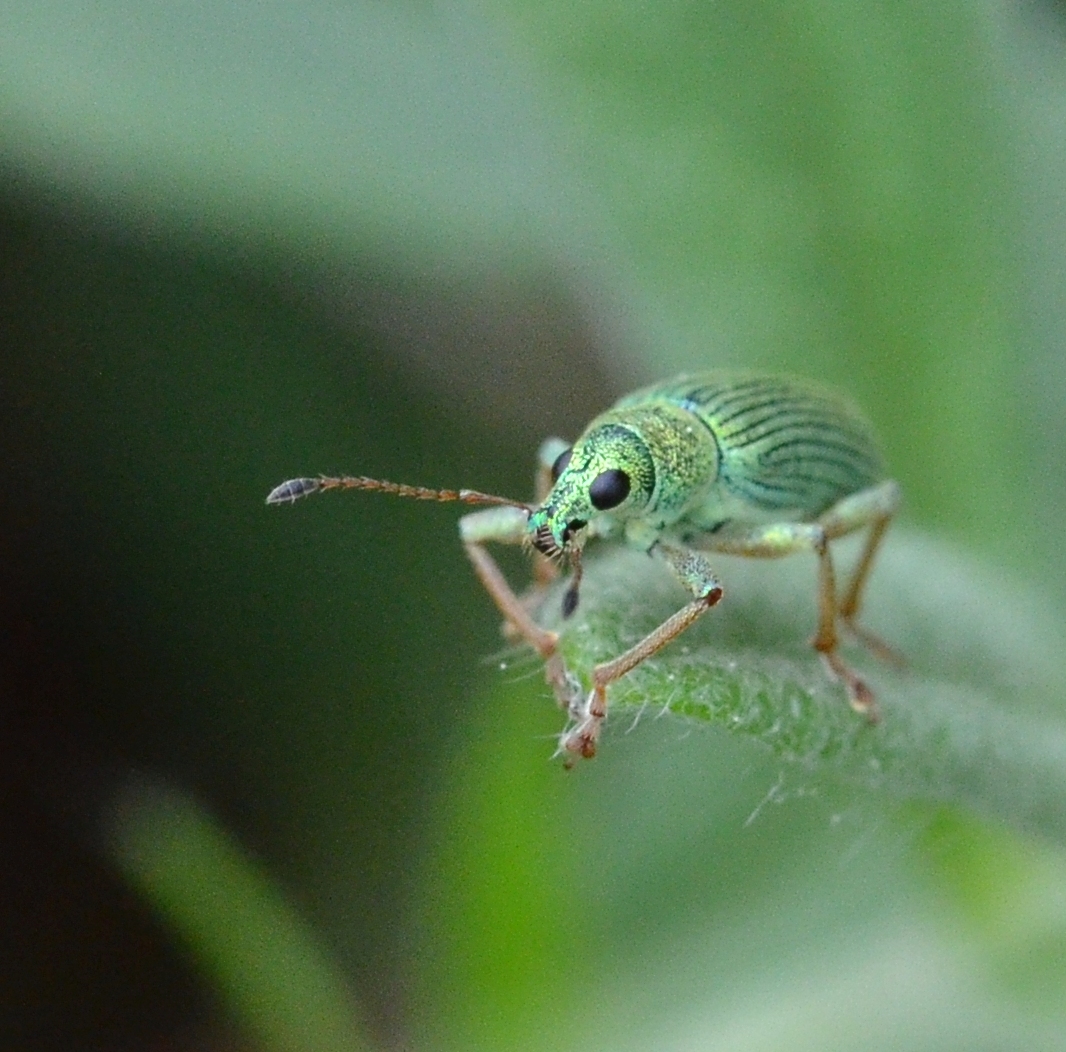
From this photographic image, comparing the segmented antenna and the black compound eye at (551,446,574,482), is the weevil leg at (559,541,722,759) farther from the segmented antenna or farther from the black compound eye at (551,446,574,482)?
the segmented antenna

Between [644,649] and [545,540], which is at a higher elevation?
[545,540]

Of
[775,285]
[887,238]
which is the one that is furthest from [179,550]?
[887,238]

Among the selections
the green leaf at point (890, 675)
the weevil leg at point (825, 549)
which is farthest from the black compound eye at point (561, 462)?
the weevil leg at point (825, 549)

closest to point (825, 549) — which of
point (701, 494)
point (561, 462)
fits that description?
point (701, 494)

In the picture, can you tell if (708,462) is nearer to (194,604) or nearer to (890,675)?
(890,675)

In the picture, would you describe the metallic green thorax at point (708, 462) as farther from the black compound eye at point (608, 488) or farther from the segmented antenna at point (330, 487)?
the segmented antenna at point (330, 487)
